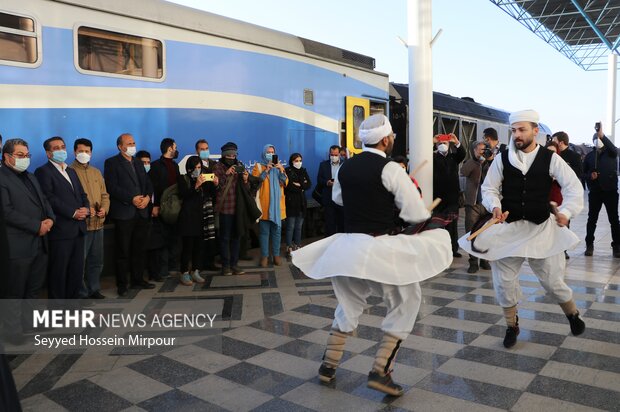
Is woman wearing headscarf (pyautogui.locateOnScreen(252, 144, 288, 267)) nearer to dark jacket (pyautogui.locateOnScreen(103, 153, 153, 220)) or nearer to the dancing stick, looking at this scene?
dark jacket (pyautogui.locateOnScreen(103, 153, 153, 220))

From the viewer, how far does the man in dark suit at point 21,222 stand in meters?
4.66

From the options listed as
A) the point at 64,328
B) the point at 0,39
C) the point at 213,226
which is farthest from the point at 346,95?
the point at 64,328

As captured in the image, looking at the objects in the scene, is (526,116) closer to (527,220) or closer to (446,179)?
(527,220)

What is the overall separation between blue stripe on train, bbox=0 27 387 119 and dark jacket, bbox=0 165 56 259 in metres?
1.35

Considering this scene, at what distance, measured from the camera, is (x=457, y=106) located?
15.2 m

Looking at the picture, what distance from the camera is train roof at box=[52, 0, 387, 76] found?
21.2 feet

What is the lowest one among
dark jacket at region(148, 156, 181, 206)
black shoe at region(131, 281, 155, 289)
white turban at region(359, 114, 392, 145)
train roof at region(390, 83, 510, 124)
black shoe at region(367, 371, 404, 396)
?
black shoe at region(367, 371, 404, 396)

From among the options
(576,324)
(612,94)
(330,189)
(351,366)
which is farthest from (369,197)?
(612,94)

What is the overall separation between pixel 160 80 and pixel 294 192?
2.66 meters

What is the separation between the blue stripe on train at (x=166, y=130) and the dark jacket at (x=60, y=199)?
502mm

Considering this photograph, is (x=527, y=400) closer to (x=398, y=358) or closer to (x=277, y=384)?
(x=398, y=358)

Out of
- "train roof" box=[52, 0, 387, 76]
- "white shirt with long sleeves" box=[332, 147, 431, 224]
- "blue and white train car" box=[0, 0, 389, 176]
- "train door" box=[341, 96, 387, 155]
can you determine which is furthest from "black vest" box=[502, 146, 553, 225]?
"train door" box=[341, 96, 387, 155]

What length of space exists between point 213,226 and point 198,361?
2.97 metres

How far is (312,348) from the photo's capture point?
4531 mm
